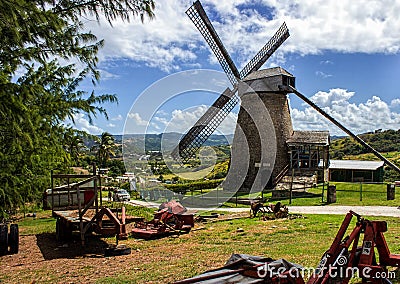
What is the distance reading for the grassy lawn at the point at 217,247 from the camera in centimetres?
830

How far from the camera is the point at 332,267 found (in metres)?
5.54

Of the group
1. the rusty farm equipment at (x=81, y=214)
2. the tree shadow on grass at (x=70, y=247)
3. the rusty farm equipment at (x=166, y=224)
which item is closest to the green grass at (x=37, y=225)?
the tree shadow on grass at (x=70, y=247)

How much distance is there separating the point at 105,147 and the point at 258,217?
41.7 m

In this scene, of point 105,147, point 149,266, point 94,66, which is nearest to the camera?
point 94,66

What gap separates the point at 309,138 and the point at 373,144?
40.2m

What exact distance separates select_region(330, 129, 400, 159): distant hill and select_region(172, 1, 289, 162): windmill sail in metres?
34.4

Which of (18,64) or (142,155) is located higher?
(18,64)

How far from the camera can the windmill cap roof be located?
96.9 ft

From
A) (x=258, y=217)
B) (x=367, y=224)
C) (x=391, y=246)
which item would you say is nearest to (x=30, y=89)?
(x=367, y=224)

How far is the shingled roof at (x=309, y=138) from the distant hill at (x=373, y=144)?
31875 millimetres

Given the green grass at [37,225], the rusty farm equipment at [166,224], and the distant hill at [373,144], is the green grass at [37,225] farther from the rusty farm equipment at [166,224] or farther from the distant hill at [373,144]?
the distant hill at [373,144]

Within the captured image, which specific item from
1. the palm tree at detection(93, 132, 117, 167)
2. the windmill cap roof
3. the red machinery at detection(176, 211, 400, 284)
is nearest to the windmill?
the windmill cap roof

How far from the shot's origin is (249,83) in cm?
3014

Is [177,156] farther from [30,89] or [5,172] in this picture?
[30,89]
